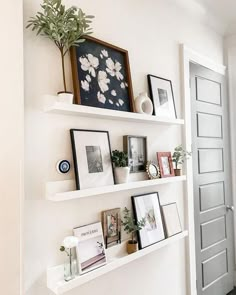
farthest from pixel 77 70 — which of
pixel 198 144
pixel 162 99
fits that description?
pixel 198 144

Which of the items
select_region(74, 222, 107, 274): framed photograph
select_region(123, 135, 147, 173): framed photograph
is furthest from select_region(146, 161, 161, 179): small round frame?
select_region(74, 222, 107, 274): framed photograph

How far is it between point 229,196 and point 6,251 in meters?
2.45

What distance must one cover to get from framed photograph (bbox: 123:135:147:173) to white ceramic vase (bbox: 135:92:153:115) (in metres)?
0.18

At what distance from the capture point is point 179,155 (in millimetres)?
2064

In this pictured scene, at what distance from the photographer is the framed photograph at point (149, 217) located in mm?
1763

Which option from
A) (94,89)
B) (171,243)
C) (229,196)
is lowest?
(171,243)

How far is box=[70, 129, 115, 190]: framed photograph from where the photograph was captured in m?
1.43

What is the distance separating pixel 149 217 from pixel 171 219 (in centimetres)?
27

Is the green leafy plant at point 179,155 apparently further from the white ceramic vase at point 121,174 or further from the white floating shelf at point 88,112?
the white ceramic vase at point 121,174

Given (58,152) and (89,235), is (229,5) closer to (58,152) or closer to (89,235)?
(58,152)

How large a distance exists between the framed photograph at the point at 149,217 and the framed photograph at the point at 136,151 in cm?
21

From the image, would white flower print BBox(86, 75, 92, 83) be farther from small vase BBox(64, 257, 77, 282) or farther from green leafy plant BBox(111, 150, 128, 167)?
small vase BBox(64, 257, 77, 282)

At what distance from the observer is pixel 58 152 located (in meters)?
1.39

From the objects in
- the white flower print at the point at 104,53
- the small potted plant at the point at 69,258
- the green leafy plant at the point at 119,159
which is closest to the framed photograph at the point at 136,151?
the green leafy plant at the point at 119,159
